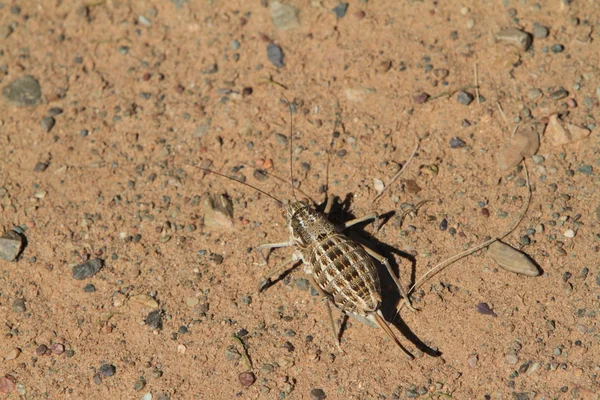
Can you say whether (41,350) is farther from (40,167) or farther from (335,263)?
(335,263)

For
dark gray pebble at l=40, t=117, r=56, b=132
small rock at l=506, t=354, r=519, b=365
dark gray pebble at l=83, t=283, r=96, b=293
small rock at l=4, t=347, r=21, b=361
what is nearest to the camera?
small rock at l=506, t=354, r=519, b=365

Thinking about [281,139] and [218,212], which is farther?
[281,139]

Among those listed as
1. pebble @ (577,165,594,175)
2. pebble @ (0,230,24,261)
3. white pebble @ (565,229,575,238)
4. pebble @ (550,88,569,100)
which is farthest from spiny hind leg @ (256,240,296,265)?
pebble @ (550,88,569,100)

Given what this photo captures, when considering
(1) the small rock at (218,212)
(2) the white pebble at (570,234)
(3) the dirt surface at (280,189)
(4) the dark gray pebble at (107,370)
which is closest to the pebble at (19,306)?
(3) the dirt surface at (280,189)

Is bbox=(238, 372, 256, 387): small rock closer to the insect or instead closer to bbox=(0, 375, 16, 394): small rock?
the insect

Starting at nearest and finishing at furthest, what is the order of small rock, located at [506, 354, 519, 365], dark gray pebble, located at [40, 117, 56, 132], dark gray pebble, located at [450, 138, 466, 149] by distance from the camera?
small rock, located at [506, 354, 519, 365], dark gray pebble, located at [450, 138, 466, 149], dark gray pebble, located at [40, 117, 56, 132]

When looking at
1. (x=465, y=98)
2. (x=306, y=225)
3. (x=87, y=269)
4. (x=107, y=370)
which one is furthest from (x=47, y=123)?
(x=465, y=98)
